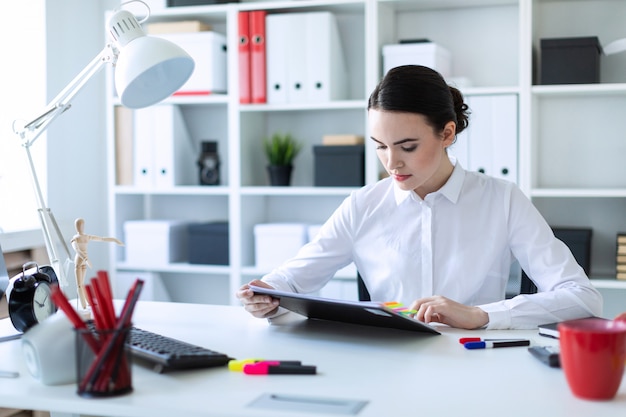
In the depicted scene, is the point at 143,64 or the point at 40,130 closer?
the point at 143,64

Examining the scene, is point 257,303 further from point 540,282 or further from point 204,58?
point 204,58

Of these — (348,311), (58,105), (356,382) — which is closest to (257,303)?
(348,311)

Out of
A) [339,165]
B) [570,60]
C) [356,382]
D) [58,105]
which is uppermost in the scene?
[570,60]

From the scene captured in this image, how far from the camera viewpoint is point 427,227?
1984 millimetres

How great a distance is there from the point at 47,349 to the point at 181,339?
367 mm

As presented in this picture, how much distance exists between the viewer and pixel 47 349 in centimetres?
119

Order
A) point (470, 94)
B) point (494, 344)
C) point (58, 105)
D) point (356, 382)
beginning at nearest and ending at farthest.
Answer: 1. point (356, 382)
2. point (494, 344)
3. point (58, 105)
4. point (470, 94)

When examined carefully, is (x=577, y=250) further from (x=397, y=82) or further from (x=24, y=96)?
(x=24, y=96)

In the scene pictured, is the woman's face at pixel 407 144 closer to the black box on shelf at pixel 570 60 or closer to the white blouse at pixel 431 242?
the white blouse at pixel 431 242

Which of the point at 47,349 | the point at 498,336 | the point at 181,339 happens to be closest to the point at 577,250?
the point at 498,336

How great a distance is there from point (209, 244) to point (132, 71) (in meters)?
1.93

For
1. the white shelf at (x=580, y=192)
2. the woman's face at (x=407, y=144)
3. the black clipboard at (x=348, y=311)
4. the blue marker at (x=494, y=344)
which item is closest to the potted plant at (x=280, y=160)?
the white shelf at (x=580, y=192)

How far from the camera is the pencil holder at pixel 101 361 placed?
1108mm

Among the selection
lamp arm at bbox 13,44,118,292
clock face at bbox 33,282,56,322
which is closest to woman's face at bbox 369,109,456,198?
lamp arm at bbox 13,44,118,292
